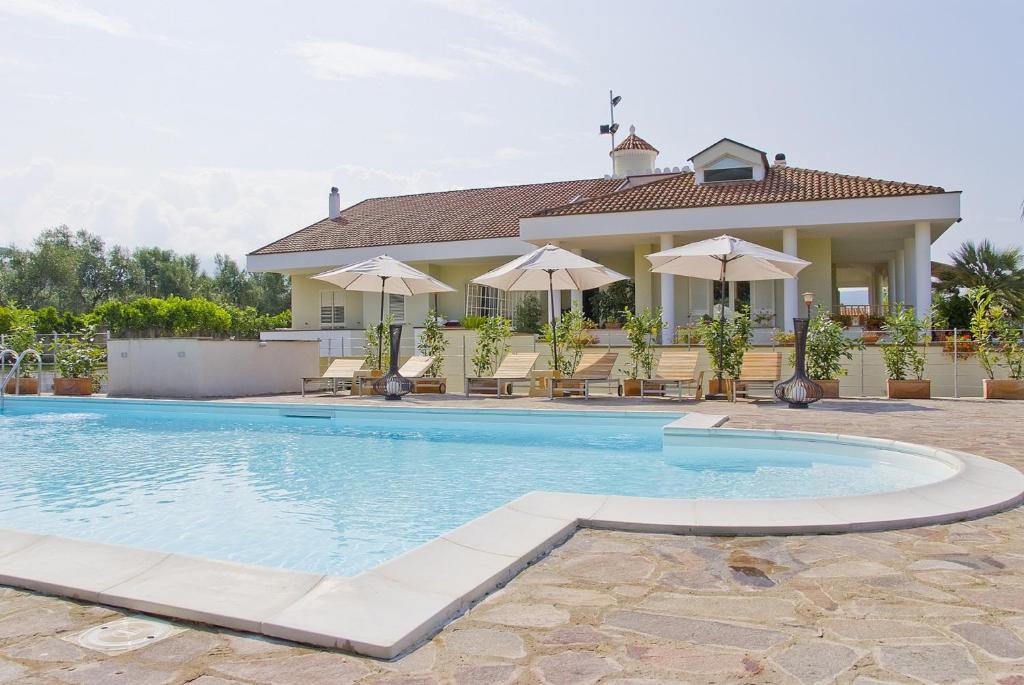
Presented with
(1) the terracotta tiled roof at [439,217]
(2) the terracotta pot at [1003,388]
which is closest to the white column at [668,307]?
(1) the terracotta tiled roof at [439,217]

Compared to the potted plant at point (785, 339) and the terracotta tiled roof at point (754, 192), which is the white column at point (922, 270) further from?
the potted plant at point (785, 339)

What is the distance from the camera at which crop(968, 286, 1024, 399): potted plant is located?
46.4ft

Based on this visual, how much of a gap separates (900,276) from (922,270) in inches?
183

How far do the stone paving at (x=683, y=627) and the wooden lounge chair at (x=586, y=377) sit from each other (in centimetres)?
1037

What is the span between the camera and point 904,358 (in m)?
15.0

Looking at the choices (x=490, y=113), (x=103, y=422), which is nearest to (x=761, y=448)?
(x=490, y=113)

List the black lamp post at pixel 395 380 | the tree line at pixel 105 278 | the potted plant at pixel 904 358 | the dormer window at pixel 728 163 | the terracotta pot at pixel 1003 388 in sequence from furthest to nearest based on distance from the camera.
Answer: the tree line at pixel 105 278 < the dormer window at pixel 728 163 < the black lamp post at pixel 395 380 < the potted plant at pixel 904 358 < the terracotta pot at pixel 1003 388

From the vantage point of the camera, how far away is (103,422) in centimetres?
1339

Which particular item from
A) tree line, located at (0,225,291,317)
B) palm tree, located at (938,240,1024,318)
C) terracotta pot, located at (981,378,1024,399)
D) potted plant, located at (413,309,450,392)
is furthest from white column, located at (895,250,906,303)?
tree line, located at (0,225,291,317)

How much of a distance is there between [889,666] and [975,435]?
7.03m

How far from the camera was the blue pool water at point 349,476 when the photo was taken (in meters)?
5.50

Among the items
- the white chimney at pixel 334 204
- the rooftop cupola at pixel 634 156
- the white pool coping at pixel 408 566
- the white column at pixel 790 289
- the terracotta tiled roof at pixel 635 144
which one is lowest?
the white pool coping at pixel 408 566

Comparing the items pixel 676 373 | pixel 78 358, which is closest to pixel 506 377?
pixel 676 373

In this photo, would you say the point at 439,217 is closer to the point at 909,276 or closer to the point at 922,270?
the point at 909,276
